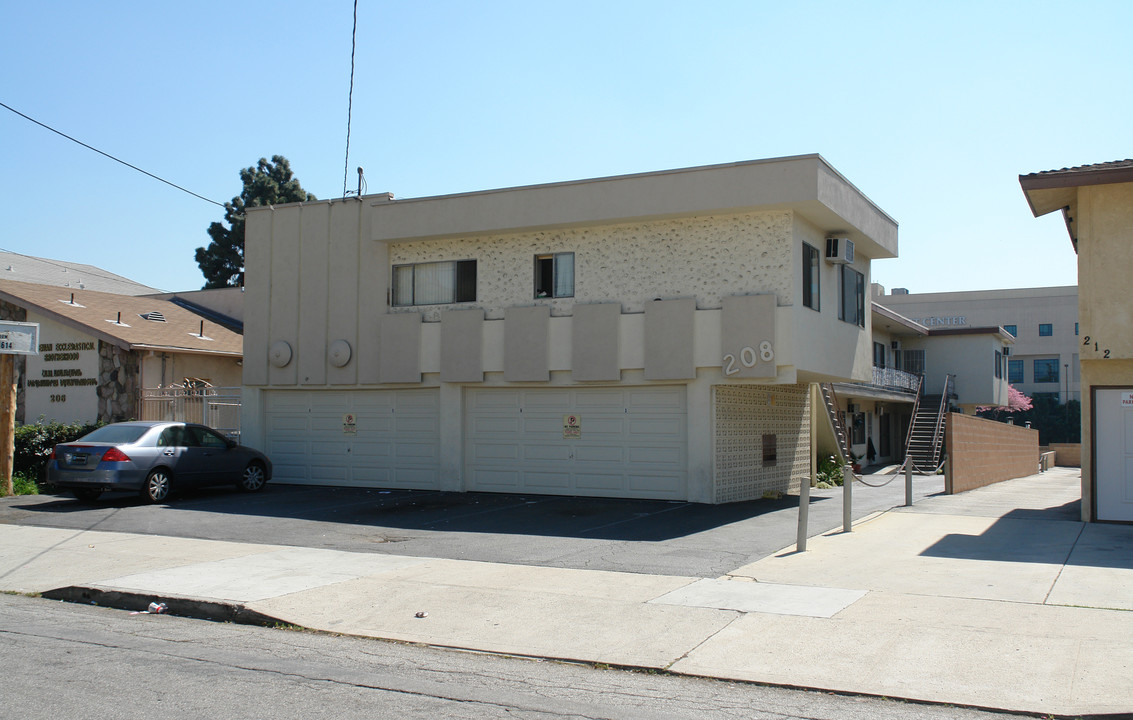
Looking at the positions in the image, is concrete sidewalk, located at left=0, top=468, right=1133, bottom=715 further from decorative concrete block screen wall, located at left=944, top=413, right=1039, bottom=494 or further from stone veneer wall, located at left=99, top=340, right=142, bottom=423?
stone veneer wall, located at left=99, top=340, right=142, bottom=423

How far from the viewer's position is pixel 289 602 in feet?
30.7

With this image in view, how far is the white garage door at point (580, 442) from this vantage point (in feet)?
60.8

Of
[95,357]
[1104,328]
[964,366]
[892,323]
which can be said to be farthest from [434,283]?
[964,366]

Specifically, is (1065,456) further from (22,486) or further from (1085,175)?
(22,486)

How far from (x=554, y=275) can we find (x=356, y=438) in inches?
243

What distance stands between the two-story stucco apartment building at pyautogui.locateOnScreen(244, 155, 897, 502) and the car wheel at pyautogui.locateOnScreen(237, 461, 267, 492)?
175cm

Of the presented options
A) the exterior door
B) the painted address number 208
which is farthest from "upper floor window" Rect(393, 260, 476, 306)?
the exterior door

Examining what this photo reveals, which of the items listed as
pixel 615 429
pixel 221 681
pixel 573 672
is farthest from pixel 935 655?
pixel 615 429

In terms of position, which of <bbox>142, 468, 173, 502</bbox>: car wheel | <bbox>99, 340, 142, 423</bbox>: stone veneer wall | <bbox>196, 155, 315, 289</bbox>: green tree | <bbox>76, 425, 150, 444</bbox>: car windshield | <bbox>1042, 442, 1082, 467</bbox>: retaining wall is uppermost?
<bbox>196, 155, 315, 289</bbox>: green tree

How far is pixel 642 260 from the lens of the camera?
18.8m

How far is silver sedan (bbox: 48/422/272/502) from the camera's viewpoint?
16875 mm

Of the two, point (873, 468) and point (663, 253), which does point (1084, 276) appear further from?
point (873, 468)

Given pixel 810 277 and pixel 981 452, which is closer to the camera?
pixel 810 277

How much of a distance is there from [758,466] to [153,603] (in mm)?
13428
